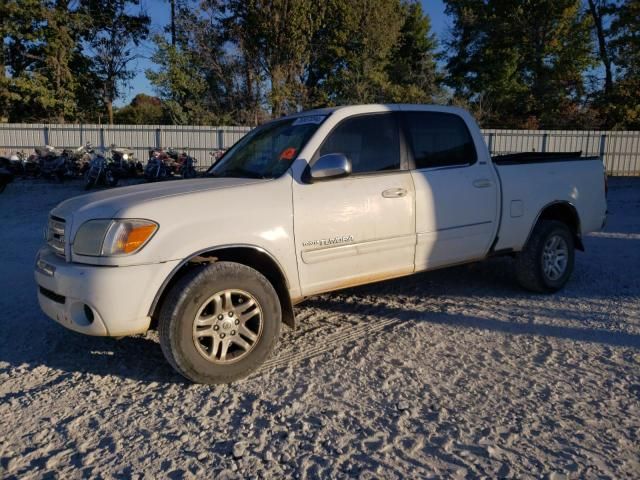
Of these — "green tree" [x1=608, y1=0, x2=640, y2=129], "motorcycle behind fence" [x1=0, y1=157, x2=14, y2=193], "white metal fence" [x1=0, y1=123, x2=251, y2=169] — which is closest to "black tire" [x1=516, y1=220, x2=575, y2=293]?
"motorcycle behind fence" [x1=0, y1=157, x2=14, y2=193]

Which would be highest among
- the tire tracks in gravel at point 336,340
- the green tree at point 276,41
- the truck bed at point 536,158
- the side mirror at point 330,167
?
the green tree at point 276,41

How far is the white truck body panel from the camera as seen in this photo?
3.27 m

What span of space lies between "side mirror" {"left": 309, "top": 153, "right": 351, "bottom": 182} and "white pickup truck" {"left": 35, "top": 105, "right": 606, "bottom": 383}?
10mm

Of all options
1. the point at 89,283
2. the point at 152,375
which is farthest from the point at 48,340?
the point at 89,283

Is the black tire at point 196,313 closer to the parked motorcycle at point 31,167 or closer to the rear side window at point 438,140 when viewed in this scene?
the rear side window at point 438,140

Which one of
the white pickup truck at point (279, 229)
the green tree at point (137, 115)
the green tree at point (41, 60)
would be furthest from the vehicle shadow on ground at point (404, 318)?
the green tree at point (137, 115)

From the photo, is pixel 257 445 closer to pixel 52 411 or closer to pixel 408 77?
pixel 52 411

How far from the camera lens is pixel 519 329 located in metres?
4.48

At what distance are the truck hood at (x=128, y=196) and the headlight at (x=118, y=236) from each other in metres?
0.09

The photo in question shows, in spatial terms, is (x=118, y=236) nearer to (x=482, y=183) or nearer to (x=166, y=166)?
(x=482, y=183)

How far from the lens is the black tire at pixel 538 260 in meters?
5.30

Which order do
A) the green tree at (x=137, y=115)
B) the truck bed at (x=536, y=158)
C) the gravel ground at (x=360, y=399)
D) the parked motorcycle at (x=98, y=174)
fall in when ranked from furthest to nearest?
the green tree at (x=137, y=115), the parked motorcycle at (x=98, y=174), the truck bed at (x=536, y=158), the gravel ground at (x=360, y=399)

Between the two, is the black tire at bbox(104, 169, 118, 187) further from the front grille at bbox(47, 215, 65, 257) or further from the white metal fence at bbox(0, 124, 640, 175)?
the front grille at bbox(47, 215, 65, 257)

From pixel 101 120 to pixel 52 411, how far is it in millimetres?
34337
